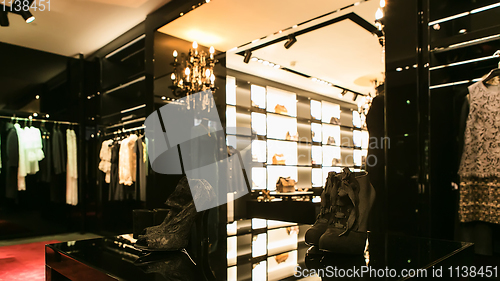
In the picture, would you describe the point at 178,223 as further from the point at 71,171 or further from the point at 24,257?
the point at 71,171

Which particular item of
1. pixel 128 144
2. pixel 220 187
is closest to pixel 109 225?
pixel 128 144

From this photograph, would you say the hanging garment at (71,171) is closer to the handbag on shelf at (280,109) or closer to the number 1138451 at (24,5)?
the number 1138451 at (24,5)

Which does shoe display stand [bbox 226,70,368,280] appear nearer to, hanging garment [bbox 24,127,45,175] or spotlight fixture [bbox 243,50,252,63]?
spotlight fixture [bbox 243,50,252,63]

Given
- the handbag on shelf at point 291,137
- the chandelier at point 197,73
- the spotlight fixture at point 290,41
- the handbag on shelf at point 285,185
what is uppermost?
the spotlight fixture at point 290,41

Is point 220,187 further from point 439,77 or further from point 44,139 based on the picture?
point 44,139

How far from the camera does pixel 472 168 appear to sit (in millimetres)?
2172

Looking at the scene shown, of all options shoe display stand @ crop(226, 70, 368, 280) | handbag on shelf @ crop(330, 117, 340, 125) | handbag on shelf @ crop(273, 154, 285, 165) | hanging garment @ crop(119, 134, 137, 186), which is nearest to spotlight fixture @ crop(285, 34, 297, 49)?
shoe display stand @ crop(226, 70, 368, 280)

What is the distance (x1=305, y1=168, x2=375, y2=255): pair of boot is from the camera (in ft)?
3.46

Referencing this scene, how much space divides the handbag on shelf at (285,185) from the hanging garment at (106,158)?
3.06 metres

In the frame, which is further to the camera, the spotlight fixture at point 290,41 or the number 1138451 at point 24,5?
the number 1138451 at point 24,5

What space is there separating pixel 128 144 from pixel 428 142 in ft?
13.5

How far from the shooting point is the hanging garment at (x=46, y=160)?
5566 millimetres

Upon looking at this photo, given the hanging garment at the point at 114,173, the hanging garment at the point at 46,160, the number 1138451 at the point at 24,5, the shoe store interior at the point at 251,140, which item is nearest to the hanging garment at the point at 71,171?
the shoe store interior at the point at 251,140

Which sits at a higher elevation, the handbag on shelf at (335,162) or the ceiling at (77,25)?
the ceiling at (77,25)
